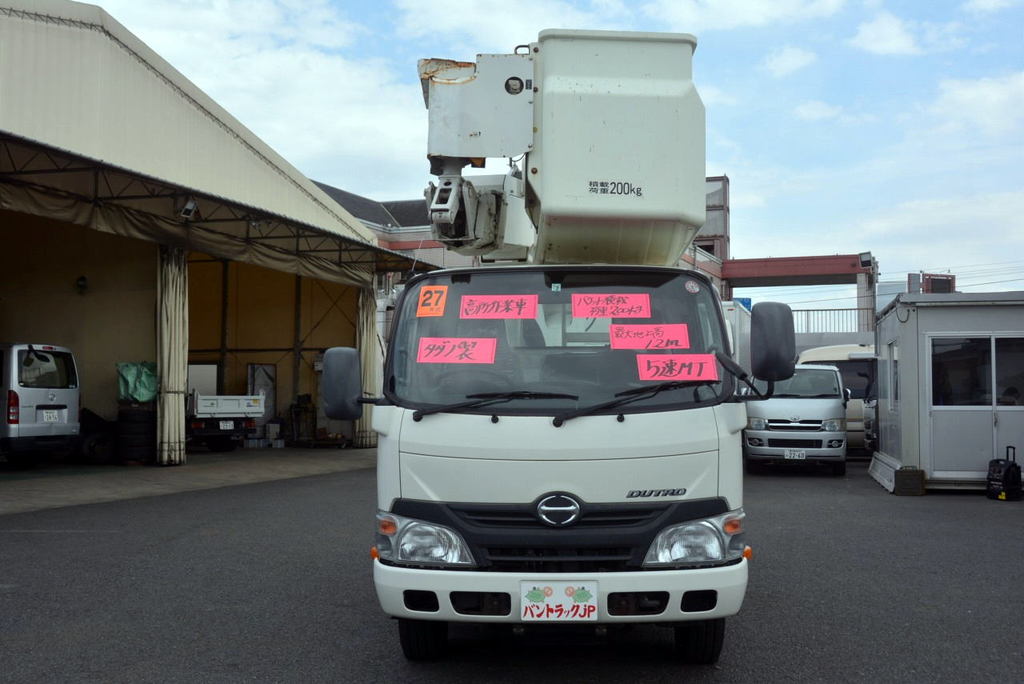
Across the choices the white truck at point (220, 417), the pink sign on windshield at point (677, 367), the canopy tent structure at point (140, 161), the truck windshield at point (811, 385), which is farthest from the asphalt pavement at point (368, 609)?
the white truck at point (220, 417)

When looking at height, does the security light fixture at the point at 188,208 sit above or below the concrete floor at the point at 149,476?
above

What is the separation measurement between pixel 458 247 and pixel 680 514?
8.33ft

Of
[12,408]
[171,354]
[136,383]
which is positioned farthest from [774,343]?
[136,383]

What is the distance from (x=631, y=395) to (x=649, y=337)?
1.22ft

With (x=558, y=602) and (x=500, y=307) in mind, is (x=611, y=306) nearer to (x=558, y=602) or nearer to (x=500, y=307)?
(x=500, y=307)

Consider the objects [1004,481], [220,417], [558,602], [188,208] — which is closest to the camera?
A: [558,602]

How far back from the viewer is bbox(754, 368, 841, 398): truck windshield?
1554 cm

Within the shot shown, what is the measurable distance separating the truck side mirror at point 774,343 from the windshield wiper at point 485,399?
0.95m

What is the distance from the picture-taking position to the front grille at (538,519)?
4.13 metres

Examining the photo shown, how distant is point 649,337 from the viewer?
456cm

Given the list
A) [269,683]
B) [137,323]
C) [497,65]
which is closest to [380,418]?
[269,683]

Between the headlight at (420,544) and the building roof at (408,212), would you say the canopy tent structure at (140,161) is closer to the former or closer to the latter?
the headlight at (420,544)

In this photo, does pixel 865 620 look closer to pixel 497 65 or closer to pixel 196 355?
pixel 497 65

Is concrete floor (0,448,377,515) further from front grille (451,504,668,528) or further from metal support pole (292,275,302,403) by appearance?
front grille (451,504,668,528)
